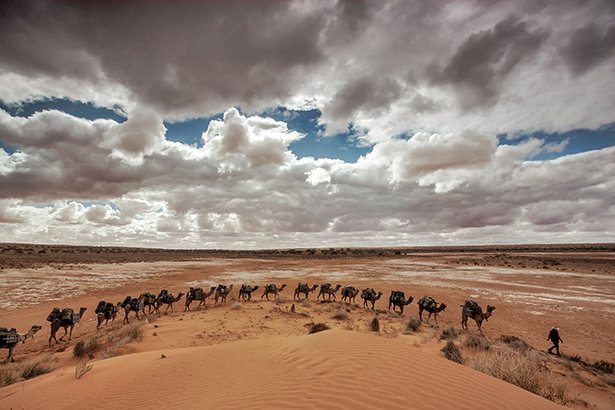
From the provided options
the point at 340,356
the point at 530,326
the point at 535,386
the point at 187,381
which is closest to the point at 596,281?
the point at 530,326

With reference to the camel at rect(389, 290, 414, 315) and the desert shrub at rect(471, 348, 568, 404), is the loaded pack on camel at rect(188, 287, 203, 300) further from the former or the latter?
the desert shrub at rect(471, 348, 568, 404)

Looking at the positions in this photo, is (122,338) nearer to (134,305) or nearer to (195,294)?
(134,305)

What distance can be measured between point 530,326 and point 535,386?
13.1m

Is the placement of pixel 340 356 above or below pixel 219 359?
above

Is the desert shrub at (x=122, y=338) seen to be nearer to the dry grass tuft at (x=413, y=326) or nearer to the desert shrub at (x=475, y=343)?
the dry grass tuft at (x=413, y=326)

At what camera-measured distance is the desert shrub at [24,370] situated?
32.7 feet

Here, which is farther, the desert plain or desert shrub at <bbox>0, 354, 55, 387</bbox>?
desert shrub at <bbox>0, 354, 55, 387</bbox>

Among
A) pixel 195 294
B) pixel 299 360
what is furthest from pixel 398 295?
pixel 299 360

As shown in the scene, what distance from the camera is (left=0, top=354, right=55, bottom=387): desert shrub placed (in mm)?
9969

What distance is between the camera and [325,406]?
5.49m

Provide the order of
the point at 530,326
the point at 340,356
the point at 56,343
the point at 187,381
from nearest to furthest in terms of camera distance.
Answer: the point at 340,356
the point at 187,381
the point at 56,343
the point at 530,326

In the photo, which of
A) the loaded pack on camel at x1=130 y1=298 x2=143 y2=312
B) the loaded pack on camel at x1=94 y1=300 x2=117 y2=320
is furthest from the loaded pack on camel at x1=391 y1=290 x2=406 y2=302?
the loaded pack on camel at x1=94 y1=300 x2=117 y2=320

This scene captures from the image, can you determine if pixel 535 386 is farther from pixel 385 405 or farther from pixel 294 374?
pixel 294 374

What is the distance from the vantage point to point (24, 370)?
1054 centimetres
